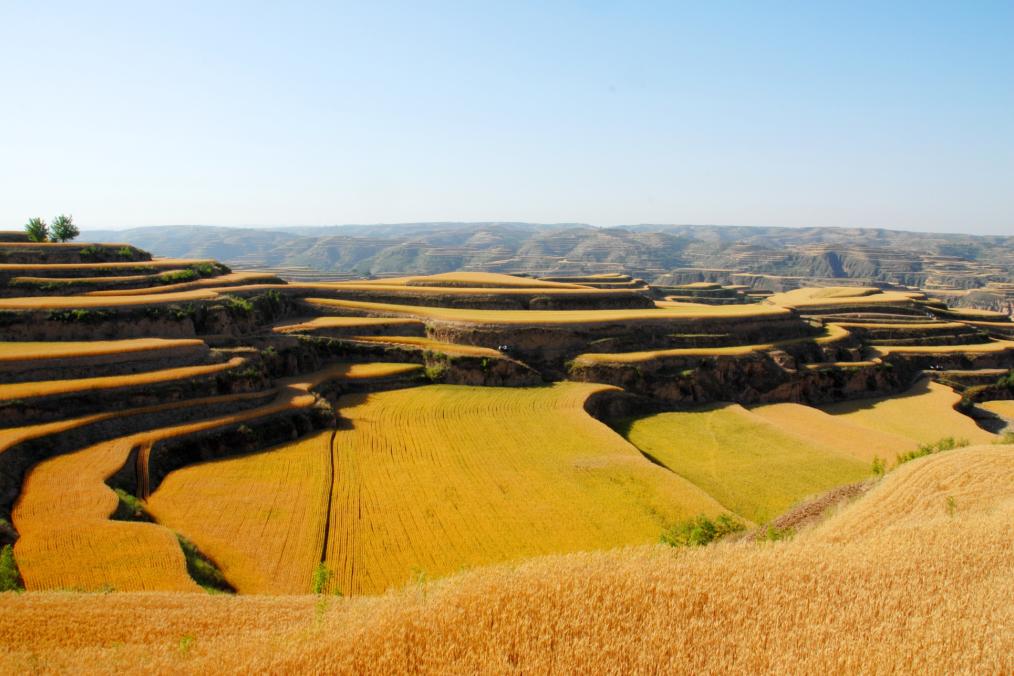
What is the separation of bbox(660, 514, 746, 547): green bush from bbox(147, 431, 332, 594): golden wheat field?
9.25m

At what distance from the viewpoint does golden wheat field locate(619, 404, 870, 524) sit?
941 inches

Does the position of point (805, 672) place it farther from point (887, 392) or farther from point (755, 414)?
point (887, 392)

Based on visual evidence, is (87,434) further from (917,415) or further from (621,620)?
(917,415)

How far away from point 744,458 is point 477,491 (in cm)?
1348

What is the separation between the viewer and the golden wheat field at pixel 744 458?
78.4 feet

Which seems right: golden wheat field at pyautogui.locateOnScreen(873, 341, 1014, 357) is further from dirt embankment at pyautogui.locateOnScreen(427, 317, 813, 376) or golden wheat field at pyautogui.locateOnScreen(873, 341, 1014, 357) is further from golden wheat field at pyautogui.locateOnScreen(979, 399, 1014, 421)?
dirt embankment at pyautogui.locateOnScreen(427, 317, 813, 376)

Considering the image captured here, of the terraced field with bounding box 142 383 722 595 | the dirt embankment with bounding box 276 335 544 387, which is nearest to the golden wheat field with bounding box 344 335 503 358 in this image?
the dirt embankment with bounding box 276 335 544 387

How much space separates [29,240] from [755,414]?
52.9 meters

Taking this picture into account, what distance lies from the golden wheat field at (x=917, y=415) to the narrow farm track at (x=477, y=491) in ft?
57.8

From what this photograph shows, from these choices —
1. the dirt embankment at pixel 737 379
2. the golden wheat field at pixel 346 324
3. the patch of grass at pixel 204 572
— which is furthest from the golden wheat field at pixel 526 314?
the patch of grass at pixel 204 572

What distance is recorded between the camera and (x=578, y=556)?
9586mm

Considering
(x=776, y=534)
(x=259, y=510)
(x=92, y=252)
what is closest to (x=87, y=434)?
(x=259, y=510)

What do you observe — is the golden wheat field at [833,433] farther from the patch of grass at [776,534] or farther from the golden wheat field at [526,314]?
the patch of grass at [776,534]

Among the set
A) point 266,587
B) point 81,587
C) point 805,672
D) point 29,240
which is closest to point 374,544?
point 266,587
